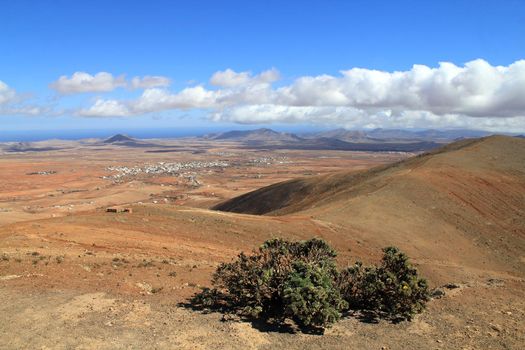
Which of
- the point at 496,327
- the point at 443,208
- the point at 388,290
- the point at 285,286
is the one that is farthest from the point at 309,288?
the point at 443,208

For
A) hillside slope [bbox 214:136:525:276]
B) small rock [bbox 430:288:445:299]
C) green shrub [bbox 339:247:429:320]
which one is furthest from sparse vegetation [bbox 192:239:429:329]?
hillside slope [bbox 214:136:525:276]

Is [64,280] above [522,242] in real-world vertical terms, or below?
above

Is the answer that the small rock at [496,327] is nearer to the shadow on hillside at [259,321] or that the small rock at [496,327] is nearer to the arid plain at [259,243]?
the arid plain at [259,243]

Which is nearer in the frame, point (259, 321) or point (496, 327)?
point (259, 321)

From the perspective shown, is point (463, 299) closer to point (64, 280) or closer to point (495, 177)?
point (64, 280)

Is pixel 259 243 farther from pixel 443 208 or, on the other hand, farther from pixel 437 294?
pixel 443 208

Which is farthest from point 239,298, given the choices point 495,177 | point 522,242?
point 495,177

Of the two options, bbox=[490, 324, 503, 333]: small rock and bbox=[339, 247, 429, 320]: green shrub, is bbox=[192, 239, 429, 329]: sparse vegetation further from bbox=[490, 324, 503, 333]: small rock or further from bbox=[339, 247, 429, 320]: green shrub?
bbox=[490, 324, 503, 333]: small rock

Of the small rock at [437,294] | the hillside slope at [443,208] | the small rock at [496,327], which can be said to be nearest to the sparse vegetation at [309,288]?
the small rock at [496,327]
